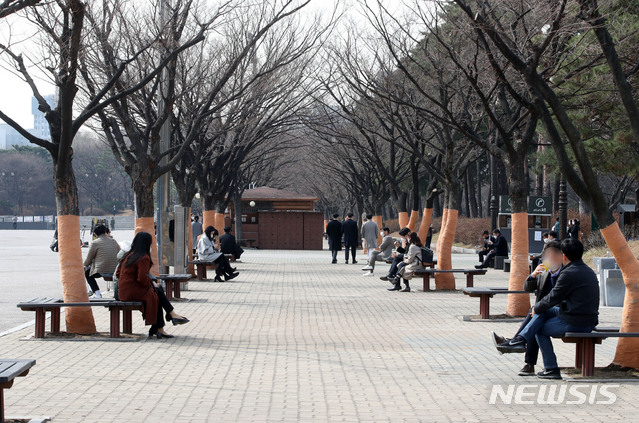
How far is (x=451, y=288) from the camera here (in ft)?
64.4

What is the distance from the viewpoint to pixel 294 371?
341 inches

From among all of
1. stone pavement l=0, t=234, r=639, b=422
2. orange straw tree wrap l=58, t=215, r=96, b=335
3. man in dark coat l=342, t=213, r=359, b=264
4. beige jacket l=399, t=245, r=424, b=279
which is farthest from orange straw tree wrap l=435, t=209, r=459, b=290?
man in dark coat l=342, t=213, r=359, b=264

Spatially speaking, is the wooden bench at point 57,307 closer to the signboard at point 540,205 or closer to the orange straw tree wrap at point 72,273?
the orange straw tree wrap at point 72,273

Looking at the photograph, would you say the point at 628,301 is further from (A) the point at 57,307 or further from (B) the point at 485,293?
(A) the point at 57,307

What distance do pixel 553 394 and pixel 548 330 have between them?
32.9 inches

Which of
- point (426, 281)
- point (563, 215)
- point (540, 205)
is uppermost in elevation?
point (540, 205)

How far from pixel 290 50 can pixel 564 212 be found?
9.39 meters

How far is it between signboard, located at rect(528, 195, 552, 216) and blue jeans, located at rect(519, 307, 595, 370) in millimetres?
21288

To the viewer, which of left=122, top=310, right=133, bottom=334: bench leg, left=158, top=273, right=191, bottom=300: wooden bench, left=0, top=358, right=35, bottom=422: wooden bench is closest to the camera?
left=0, top=358, right=35, bottom=422: wooden bench

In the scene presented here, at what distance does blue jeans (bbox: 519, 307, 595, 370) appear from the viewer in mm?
8109

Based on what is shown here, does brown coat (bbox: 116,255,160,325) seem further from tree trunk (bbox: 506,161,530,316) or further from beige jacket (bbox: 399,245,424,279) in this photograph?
beige jacket (bbox: 399,245,424,279)

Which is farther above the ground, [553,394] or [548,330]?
[548,330]

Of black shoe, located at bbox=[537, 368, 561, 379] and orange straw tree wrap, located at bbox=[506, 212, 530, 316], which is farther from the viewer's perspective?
orange straw tree wrap, located at bbox=[506, 212, 530, 316]

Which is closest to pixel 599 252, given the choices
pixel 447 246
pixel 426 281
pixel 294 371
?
pixel 426 281
